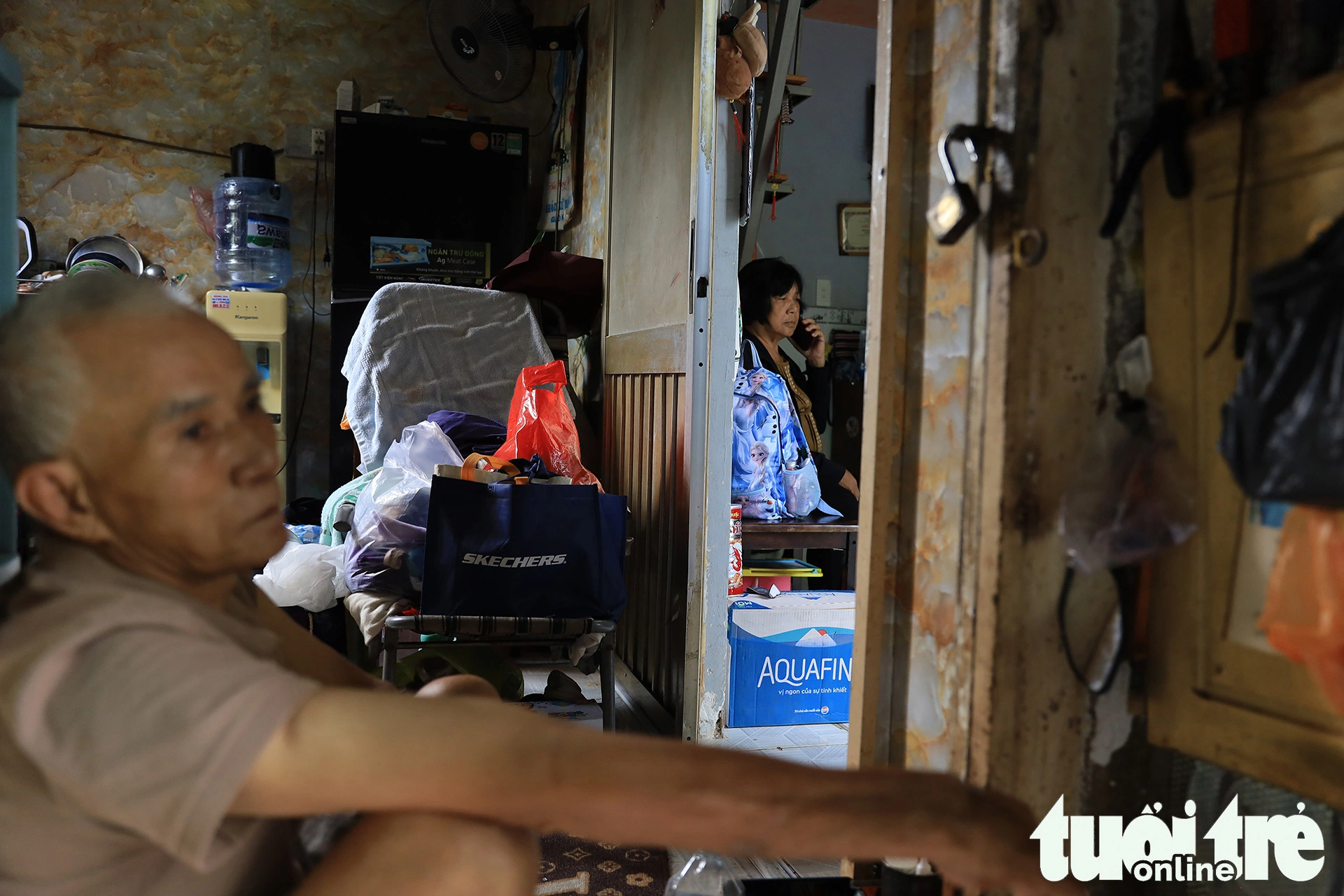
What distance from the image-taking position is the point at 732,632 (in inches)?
108

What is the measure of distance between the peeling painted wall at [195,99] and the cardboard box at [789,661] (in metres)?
2.08

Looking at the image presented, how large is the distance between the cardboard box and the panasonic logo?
26.5 inches

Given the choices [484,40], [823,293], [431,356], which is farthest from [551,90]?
[431,356]

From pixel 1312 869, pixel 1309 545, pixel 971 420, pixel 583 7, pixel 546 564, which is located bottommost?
pixel 1312 869

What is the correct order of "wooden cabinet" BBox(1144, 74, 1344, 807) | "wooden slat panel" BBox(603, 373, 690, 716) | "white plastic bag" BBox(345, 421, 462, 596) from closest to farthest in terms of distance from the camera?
"wooden cabinet" BBox(1144, 74, 1344, 807) < "white plastic bag" BBox(345, 421, 462, 596) < "wooden slat panel" BBox(603, 373, 690, 716)

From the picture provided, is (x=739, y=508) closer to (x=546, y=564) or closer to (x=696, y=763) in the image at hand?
(x=546, y=564)

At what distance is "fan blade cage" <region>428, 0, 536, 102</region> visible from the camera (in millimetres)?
4324

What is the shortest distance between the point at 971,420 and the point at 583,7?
12.0 ft

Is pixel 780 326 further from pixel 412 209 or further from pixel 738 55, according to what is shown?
pixel 412 209

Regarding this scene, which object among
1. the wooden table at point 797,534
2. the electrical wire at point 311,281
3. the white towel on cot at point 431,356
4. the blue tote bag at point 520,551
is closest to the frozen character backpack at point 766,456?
the wooden table at point 797,534

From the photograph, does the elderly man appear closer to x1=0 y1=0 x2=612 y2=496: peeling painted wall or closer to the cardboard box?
the cardboard box

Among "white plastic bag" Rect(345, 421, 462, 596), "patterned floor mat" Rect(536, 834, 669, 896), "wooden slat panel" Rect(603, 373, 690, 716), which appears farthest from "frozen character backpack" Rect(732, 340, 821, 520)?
"patterned floor mat" Rect(536, 834, 669, 896)

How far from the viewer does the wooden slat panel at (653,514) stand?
2.72m

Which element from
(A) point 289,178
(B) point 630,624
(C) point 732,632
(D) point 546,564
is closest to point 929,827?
(D) point 546,564
